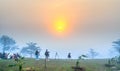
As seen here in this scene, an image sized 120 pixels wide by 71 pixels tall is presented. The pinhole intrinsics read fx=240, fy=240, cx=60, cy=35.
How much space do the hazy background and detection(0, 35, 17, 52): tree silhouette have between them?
0.07 metres

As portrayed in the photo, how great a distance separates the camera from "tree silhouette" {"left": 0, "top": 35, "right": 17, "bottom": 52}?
13.1 ft

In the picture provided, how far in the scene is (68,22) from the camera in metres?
4.07

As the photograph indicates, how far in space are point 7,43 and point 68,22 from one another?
1083mm

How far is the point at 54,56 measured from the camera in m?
3.97

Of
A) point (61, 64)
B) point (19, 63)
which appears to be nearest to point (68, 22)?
point (61, 64)

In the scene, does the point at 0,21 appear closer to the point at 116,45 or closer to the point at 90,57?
the point at 90,57

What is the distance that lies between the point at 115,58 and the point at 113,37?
35 centimetres

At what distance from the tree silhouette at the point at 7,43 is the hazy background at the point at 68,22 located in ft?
0.23

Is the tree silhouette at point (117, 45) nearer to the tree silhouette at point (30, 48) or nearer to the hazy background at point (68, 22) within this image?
the hazy background at point (68, 22)

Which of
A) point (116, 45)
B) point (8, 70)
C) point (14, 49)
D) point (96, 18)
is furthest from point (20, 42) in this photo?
point (116, 45)

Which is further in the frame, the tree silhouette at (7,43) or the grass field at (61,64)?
the tree silhouette at (7,43)

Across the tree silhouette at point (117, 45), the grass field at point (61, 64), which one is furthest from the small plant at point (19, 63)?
the tree silhouette at point (117, 45)

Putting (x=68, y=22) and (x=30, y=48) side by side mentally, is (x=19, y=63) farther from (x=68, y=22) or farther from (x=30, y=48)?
(x=68, y=22)

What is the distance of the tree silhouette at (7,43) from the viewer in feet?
13.1
